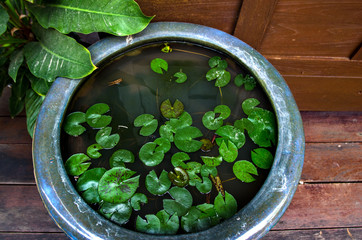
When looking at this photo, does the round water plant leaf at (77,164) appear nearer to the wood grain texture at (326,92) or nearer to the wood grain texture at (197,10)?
the wood grain texture at (197,10)

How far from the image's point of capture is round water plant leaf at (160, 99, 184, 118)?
0.79 m

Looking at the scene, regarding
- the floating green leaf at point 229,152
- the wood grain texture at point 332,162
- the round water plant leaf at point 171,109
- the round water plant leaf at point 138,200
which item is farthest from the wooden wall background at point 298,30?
the round water plant leaf at point 138,200

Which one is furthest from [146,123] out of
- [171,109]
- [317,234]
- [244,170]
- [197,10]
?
[317,234]

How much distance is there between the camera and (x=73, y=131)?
722 mm

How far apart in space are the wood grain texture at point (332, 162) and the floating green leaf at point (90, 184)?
1032 mm

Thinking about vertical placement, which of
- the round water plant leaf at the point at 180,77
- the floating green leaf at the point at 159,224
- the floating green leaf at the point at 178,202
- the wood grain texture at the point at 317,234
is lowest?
the wood grain texture at the point at 317,234

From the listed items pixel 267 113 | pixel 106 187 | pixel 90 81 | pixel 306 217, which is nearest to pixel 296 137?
pixel 267 113

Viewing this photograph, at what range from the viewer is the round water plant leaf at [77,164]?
0.67 meters

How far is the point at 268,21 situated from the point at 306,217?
89 centimetres

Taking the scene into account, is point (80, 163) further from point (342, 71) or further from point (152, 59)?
point (342, 71)

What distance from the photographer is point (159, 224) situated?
0.63 meters

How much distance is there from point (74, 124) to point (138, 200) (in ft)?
0.91

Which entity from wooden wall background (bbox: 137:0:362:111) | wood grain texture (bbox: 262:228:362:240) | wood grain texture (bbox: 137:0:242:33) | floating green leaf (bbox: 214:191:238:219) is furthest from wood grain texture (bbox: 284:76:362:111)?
floating green leaf (bbox: 214:191:238:219)

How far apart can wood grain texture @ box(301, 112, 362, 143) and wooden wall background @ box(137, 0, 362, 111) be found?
0.50 ft
